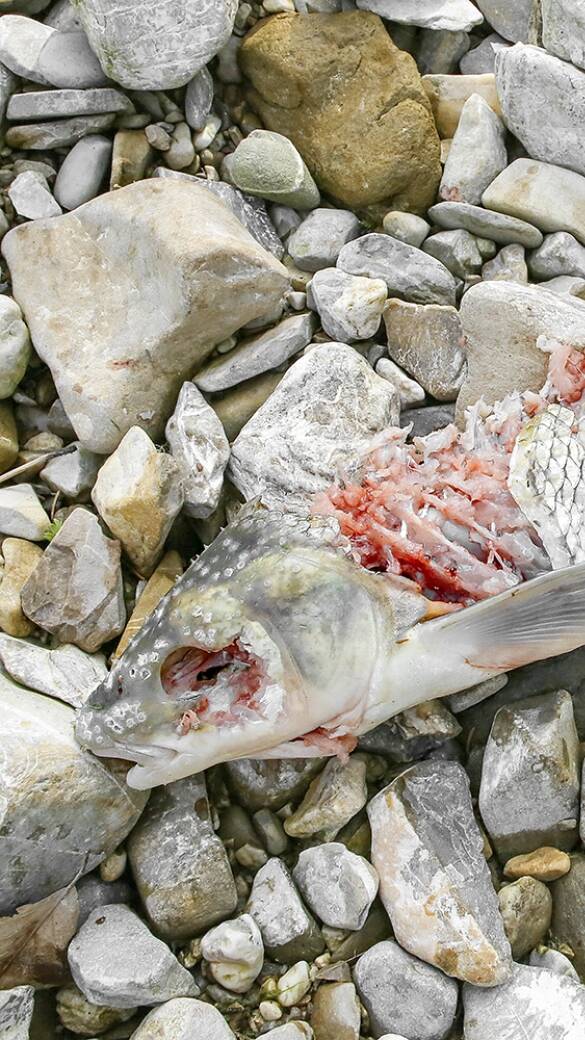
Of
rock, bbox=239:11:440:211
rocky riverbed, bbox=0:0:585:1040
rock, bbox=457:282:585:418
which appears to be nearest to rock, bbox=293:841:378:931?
rocky riverbed, bbox=0:0:585:1040

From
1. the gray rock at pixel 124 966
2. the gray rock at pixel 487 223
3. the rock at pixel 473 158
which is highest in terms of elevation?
the rock at pixel 473 158

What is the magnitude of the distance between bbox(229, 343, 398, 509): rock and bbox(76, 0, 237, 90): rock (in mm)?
1364

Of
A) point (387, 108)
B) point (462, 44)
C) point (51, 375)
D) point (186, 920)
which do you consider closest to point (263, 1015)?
point (186, 920)

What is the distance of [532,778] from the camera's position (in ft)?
13.4

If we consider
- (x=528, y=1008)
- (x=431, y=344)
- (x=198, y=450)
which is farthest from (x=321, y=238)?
(x=528, y=1008)

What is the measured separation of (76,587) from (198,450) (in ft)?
2.32

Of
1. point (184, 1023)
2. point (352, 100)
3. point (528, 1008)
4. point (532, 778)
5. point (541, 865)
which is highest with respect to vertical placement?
point (352, 100)

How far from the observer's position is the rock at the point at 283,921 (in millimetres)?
4027

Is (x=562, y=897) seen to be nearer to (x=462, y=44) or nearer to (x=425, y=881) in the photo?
(x=425, y=881)

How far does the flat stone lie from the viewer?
168 inches

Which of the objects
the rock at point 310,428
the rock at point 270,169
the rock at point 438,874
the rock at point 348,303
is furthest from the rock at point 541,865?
the rock at point 270,169

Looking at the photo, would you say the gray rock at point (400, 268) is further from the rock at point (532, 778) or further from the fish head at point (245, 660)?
the rock at point (532, 778)

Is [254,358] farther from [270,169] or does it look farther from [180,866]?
[180,866]

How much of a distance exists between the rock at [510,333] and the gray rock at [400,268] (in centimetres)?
25
